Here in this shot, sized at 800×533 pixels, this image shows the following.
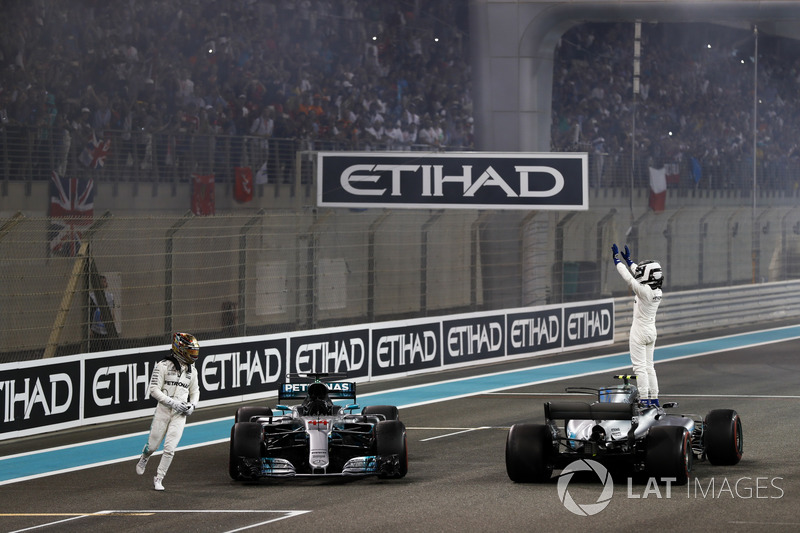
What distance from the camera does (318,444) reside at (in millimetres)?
11828

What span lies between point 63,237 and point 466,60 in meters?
21.3

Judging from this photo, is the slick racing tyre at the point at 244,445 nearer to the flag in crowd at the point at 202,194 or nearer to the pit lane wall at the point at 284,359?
the pit lane wall at the point at 284,359

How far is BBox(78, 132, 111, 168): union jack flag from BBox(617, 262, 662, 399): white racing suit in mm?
10013

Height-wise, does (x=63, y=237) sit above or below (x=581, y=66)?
below

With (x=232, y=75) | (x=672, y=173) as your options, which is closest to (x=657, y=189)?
(x=672, y=173)

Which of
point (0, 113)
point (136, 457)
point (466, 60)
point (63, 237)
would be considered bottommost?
point (136, 457)

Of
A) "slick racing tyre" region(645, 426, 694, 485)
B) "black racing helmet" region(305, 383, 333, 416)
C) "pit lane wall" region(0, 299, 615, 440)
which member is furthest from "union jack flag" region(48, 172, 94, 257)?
"slick racing tyre" region(645, 426, 694, 485)

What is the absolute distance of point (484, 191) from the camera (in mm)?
23219

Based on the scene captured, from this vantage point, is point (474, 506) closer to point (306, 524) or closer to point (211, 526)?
point (306, 524)

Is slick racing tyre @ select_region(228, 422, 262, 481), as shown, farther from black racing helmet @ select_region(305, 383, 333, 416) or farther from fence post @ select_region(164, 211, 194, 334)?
fence post @ select_region(164, 211, 194, 334)

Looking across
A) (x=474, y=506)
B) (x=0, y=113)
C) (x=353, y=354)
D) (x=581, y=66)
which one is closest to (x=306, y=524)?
(x=474, y=506)

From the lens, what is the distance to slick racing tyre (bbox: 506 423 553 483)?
1145 centimetres

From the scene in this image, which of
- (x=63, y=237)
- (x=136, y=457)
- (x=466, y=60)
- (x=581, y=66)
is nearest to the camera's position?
(x=136, y=457)

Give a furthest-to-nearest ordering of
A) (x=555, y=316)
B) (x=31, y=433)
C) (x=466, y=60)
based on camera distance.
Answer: (x=466, y=60) → (x=555, y=316) → (x=31, y=433)
